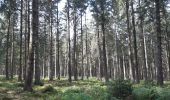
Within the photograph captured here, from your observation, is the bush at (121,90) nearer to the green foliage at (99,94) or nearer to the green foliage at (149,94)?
the green foliage at (99,94)

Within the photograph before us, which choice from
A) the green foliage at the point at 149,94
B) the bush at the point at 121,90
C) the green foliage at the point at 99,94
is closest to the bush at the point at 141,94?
the green foliage at the point at 149,94

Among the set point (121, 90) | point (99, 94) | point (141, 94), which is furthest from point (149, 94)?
point (99, 94)

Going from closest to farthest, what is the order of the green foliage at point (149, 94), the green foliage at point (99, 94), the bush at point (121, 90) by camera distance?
the green foliage at point (149, 94) → the green foliage at point (99, 94) → the bush at point (121, 90)

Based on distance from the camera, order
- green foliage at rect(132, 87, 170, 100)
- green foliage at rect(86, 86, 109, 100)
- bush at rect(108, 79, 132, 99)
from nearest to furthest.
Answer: green foliage at rect(132, 87, 170, 100)
green foliage at rect(86, 86, 109, 100)
bush at rect(108, 79, 132, 99)

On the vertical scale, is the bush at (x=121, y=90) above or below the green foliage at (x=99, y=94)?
above

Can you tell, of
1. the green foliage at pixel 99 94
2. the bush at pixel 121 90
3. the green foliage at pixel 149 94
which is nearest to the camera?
the green foliage at pixel 149 94

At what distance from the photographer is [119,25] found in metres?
57.6

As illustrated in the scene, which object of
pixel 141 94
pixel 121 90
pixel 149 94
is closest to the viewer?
pixel 149 94

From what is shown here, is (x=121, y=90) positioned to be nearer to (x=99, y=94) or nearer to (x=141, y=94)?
(x=141, y=94)

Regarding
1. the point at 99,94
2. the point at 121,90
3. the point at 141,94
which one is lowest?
the point at 99,94

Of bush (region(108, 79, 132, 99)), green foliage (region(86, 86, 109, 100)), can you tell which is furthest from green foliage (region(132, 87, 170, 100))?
green foliage (region(86, 86, 109, 100))

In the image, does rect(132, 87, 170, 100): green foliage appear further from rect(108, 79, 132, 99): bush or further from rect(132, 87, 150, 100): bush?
rect(108, 79, 132, 99): bush

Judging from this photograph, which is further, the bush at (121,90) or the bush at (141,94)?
the bush at (121,90)

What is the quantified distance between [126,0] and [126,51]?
3681cm
